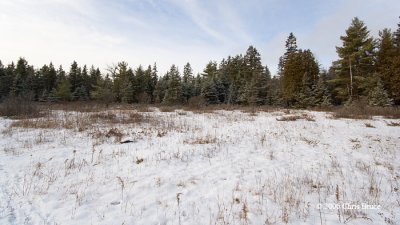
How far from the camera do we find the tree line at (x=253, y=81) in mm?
30469

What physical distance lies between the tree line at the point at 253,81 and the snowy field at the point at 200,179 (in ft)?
55.1

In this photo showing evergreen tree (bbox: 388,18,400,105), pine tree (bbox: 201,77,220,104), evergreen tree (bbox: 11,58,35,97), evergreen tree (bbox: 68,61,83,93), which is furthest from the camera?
evergreen tree (bbox: 68,61,83,93)

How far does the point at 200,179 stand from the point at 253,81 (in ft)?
133

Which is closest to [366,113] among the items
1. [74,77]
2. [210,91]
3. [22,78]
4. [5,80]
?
[210,91]

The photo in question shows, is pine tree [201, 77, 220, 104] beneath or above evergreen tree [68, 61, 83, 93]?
beneath

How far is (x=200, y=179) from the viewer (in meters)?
5.83

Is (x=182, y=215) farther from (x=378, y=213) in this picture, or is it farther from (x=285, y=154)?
(x=285, y=154)

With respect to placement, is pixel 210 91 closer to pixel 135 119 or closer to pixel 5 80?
pixel 135 119

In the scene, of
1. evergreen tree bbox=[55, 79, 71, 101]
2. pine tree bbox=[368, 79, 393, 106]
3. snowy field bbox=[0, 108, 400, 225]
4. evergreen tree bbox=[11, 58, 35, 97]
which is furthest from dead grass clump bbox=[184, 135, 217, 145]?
evergreen tree bbox=[11, 58, 35, 97]

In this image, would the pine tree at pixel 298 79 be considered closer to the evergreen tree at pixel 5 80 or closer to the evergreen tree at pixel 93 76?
the evergreen tree at pixel 93 76

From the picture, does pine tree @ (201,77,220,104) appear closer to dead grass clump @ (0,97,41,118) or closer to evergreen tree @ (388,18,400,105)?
evergreen tree @ (388,18,400,105)

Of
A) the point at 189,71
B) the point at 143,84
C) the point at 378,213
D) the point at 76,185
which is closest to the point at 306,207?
the point at 378,213

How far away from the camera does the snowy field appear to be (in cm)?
426

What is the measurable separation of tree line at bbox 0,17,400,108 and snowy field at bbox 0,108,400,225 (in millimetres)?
16788
